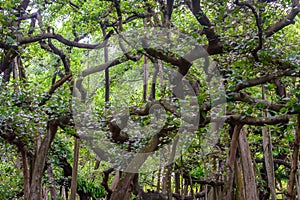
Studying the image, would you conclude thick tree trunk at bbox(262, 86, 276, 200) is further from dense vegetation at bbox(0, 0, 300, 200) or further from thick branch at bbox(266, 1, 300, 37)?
thick branch at bbox(266, 1, 300, 37)

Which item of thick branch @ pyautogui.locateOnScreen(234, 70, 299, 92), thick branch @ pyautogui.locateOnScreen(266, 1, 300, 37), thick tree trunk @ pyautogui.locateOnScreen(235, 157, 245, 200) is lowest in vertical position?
thick tree trunk @ pyautogui.locateOnScreen(235, 157, 245, 200)

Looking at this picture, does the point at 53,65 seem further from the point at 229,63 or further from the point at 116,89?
the point at 229,63

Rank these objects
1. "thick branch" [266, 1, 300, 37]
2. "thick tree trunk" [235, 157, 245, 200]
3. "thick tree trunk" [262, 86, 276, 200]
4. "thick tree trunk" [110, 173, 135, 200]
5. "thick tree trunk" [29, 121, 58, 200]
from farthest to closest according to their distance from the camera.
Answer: "thick tree trunk" [235, 157, 245, 200] < "thick tree trunk" [29, 121, 58, 200] < "thick tree trunk" [110, 173, 135, 200] < "thick tree trunk" [262, 86, 276, 200] < "thick branch" [266, 1, 300, 37]

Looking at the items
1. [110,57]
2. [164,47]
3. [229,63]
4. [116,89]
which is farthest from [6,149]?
[229,63]

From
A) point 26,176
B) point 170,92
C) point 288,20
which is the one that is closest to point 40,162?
point 26,176

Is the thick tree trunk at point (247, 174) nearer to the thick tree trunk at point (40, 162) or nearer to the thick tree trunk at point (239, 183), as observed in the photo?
the thick tree trunk at point (239, 183)

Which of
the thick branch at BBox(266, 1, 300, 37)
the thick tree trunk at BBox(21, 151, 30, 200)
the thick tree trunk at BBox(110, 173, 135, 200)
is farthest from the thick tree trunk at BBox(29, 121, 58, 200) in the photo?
the thick branch at BBox(266, 1, 300, 37)

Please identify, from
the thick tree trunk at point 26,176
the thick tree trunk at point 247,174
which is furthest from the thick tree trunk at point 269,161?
the thick tree trunk at point 26,176

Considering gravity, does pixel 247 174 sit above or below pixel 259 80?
below

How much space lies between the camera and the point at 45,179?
8094 millimetres

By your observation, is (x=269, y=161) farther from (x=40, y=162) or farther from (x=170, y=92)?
(x=40, y=162)

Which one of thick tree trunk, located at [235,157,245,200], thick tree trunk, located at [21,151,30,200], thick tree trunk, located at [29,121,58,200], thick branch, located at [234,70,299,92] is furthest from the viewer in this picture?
thick tree trunk, located at [21,151,30,200]

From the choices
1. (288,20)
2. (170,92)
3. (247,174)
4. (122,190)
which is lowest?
(122,190)

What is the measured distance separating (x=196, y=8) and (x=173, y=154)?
2.86m
